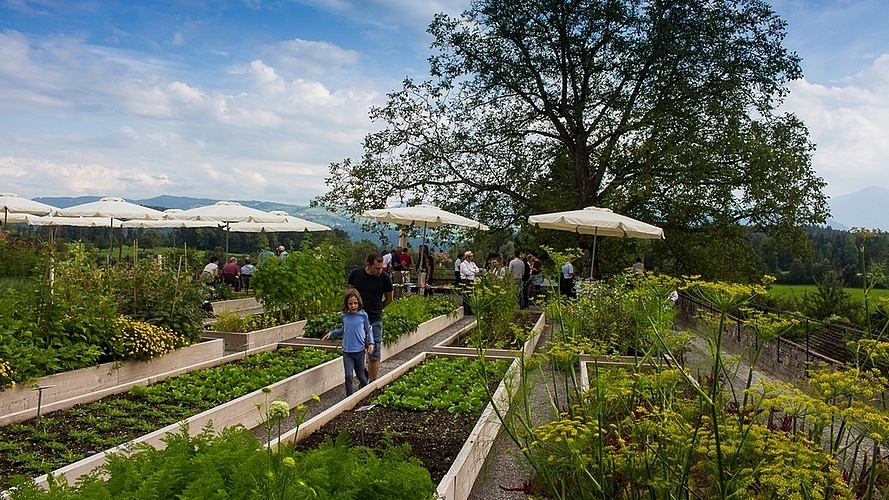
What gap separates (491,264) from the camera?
1597 cm

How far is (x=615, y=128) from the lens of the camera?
69.8ft

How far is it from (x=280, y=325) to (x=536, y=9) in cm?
1390

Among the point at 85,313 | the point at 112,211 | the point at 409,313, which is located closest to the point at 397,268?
the point at 409,313

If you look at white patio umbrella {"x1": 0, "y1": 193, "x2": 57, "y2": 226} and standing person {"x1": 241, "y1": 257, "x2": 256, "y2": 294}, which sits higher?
white patio umbrella {"x1": 0, "y1": 193, "x2": 57, "y2": 226}

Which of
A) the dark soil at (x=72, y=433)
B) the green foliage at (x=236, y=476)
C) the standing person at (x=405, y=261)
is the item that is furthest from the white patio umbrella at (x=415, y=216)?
the green foliage at (x=236, y=476)

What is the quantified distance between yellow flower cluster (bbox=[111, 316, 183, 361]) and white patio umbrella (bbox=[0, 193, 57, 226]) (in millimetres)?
12841

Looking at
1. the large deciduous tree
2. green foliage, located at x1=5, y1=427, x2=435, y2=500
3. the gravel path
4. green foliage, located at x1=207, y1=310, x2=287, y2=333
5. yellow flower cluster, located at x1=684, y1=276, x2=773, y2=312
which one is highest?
the large deciduous tree

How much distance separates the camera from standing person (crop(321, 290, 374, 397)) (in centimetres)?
707

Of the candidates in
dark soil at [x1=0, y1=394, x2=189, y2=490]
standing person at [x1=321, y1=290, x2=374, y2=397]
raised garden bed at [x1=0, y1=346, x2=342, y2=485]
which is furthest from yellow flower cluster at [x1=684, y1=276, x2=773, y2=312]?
standing person at [x1=321, y1=290, x2=374, y2=397]

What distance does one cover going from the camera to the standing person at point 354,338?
7070 mm

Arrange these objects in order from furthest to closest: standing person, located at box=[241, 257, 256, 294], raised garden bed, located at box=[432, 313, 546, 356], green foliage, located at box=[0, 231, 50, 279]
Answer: standing person, located at box=[241, 257, 256, 294] → green foliage, located at box=[0, 231, 50, 279] → raised garden bed, located at box=[432, 313, 546, 356]

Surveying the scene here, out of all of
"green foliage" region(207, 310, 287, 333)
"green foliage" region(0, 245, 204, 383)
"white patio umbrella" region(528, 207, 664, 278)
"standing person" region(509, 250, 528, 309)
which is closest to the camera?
"green foliage" region(0, 245, 204, 383)

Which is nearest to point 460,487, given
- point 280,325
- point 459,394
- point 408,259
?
point 459,394

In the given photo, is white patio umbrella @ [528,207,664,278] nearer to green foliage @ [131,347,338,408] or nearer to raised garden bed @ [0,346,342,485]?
green foliage @ [131,347,338,408]
